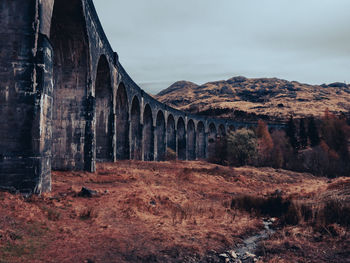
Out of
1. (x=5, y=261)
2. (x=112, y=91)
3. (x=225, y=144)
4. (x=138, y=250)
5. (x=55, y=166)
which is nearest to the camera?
(x=5, y=261)

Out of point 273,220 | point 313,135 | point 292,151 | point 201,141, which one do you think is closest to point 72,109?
point 273,220

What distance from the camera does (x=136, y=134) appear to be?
28188 millimetres

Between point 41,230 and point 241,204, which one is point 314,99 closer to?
point 241,204

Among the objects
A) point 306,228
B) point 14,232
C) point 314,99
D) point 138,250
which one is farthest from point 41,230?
point 314,99

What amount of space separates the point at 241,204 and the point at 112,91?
12.9 metres

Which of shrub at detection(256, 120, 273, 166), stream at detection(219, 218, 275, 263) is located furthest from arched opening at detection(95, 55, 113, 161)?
shrub at detection(256, 120, 273, 166)

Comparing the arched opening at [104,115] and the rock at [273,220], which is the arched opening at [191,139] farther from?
the rock at [273,220]

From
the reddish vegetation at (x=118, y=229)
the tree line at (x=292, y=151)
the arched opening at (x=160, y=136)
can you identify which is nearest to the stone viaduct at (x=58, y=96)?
the reddish vegetation at (x=118, y=229)

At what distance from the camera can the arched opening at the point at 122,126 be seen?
24.4 m

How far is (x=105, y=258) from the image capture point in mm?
5215

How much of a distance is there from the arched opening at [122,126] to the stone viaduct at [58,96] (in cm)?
10

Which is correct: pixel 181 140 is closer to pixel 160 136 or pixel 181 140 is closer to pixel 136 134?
pixel 160 136

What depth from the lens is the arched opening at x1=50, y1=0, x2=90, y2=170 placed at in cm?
1424

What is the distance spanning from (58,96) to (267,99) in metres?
119
